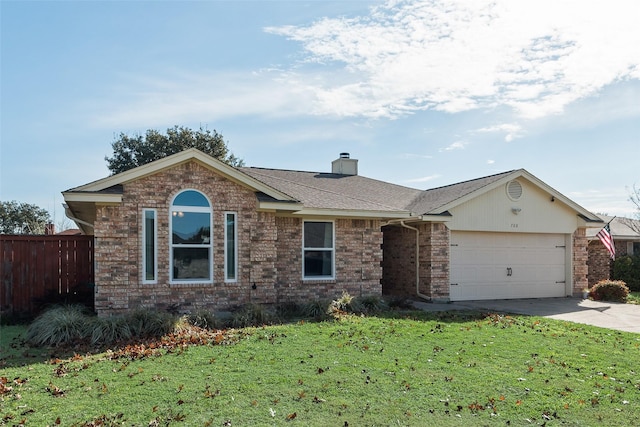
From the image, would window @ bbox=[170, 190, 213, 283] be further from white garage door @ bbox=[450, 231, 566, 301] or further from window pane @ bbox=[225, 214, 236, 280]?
white garage door @ bbox=[450, 231, 566, 301]

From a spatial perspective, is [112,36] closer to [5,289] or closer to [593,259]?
[5,289]

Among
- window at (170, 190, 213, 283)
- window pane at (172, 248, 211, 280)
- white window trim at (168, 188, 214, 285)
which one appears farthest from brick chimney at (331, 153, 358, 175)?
window pane at (172, 248, 211, 280)

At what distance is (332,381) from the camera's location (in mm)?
6508

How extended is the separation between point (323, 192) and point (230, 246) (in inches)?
164

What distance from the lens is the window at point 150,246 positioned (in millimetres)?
11133

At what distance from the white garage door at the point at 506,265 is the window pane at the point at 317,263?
440 centimetres

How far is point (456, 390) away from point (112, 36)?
10423mm

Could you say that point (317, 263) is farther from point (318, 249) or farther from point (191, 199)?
point (191, 199)

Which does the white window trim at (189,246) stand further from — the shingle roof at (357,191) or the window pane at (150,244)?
the shingle roof at (357,191)

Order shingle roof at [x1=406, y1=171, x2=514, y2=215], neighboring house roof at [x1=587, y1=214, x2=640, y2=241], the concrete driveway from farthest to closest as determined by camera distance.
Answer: neighboring house roof at [x1=587, y1=214, x2=640, y2=241] → shingle roof at [x1=406, y1=171, x2=514, y2=215] → the concrete driveway

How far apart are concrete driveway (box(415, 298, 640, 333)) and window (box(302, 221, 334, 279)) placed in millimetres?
2998

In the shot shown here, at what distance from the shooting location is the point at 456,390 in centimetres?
626

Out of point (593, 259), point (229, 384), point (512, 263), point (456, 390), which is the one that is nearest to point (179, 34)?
point (229, 384)

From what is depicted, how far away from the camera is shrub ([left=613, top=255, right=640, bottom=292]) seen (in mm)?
21266
